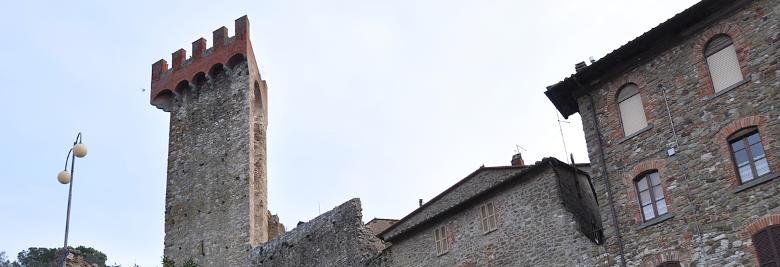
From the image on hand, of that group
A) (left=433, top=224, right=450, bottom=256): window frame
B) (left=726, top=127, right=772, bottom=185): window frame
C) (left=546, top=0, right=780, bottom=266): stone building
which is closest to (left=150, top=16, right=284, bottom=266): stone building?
(left=433, top=224, right=450, bottom=256): window frame

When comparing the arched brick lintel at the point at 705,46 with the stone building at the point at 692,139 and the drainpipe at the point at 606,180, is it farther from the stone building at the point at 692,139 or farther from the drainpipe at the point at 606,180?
the drainpipe at the point at 606,180

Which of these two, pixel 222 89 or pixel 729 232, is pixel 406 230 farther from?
pixel 222 89

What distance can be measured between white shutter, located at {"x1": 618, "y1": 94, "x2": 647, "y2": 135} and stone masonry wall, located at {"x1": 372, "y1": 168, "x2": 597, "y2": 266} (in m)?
2.31

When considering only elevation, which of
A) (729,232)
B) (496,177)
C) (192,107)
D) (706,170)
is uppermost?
(192,107)

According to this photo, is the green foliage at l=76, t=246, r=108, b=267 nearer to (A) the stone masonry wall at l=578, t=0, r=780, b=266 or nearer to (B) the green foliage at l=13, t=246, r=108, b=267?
(B) the green foliage at l=13, t=246, r=108, b=267

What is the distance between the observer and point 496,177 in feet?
74.8

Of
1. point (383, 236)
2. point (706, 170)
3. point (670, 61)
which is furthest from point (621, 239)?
point (383, 236)

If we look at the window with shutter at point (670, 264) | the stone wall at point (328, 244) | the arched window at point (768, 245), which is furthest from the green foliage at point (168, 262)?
the arched window at point (768, 245)

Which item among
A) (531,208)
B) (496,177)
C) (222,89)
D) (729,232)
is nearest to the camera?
(729,232)

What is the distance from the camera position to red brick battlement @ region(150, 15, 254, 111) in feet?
110

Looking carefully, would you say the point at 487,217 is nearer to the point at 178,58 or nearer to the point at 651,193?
the point at 651,193

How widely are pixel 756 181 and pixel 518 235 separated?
A: 632 centimetres

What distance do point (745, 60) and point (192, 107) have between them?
24.1 meters

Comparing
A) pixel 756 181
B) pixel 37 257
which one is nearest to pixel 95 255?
pixel 37 257
